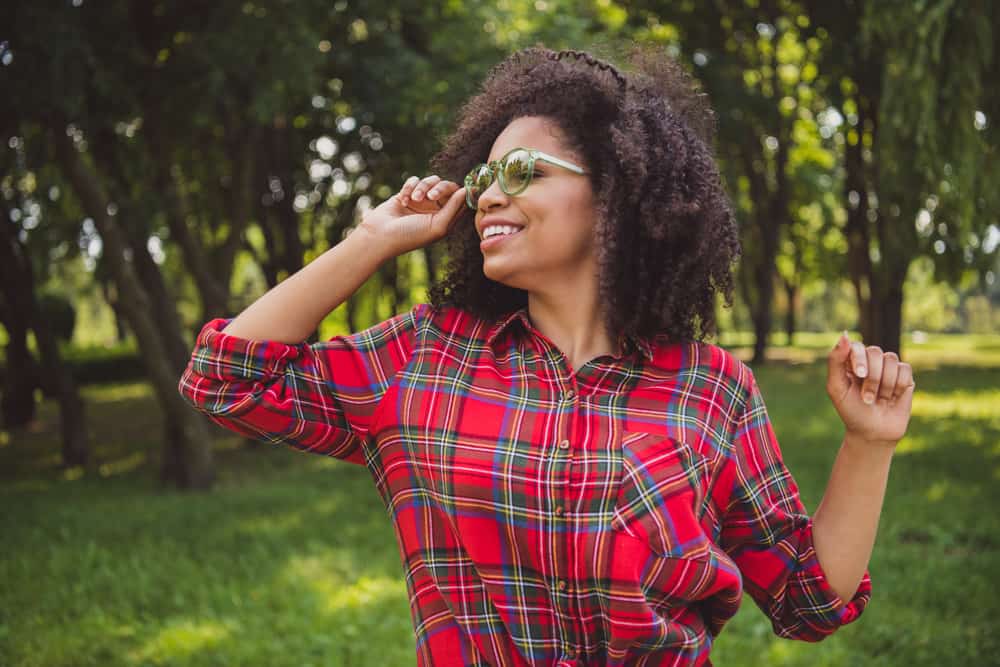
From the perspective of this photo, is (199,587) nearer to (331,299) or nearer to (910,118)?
(331,299)

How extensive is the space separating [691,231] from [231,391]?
3.05ft

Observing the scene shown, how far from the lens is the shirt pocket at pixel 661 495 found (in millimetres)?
1560

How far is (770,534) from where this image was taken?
68.3 inches

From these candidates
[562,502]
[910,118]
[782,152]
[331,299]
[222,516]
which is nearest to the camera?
[562,502]

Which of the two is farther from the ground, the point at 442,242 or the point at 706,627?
the point at 442,242

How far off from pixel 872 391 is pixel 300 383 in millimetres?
1073

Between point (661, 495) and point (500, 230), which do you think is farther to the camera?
point (500, 230)

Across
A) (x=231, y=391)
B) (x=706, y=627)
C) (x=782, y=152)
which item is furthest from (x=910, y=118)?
(x=782, y=152)

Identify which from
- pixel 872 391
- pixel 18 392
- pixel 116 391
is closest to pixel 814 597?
pixel 872 391

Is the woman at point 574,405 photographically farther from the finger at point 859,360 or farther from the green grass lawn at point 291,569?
the green grass lawn at point 291,569

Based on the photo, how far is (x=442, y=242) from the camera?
2074mm

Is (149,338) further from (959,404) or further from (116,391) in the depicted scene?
(116,391)

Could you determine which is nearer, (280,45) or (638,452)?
(638,452)

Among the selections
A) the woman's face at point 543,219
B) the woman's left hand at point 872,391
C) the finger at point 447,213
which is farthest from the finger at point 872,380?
the finger at point 447,213
